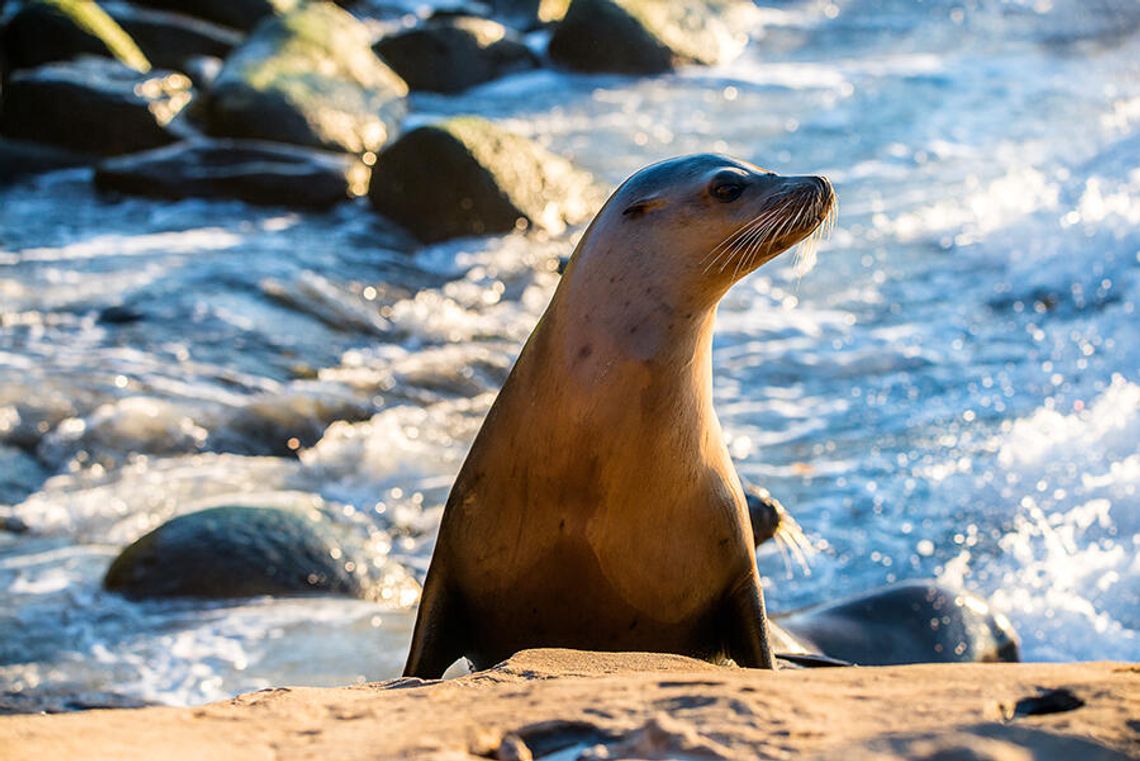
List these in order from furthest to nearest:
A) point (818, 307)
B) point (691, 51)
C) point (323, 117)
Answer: point (691, 51) < point (323, 117) < point (818, 307)

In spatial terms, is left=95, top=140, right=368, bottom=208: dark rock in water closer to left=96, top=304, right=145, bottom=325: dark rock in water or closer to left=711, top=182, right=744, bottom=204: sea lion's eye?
left=96, top=304, right=145, bottom=325: dark rock in water

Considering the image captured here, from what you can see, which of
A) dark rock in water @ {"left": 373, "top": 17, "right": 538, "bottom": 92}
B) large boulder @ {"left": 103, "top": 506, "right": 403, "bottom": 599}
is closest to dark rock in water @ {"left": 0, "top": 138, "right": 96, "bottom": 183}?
dark rock in water @ {"left": 373, "top": 17, "right": 538, "bottom": 92}

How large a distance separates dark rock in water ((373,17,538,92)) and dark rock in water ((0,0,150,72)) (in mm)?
3481

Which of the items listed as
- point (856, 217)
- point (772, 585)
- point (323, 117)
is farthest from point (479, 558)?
point (323, 117)

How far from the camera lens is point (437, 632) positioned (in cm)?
412

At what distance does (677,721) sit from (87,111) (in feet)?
45.7

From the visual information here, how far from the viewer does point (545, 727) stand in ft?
8.08

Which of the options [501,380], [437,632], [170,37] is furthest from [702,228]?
[170,37]

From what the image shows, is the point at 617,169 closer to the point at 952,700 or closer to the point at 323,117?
the point at 323,117

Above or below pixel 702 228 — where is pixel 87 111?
below

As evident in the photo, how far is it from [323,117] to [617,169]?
2.74 m

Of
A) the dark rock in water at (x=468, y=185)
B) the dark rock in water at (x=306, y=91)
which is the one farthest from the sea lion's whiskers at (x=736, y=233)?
the dark rock in water at (x=306, y=91)

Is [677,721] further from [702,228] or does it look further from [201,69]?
[201,69]

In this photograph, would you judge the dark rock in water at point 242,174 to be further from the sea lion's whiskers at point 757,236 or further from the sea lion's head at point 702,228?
the sea lion's whiskers at point 757,236
